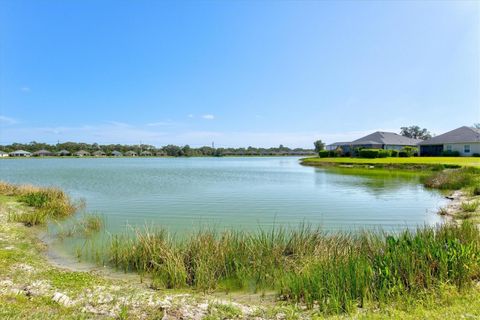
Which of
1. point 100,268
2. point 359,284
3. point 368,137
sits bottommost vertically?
point 100,268

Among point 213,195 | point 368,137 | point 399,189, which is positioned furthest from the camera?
point 368,137

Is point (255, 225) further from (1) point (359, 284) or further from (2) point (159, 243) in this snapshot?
(1) point (359, 284)

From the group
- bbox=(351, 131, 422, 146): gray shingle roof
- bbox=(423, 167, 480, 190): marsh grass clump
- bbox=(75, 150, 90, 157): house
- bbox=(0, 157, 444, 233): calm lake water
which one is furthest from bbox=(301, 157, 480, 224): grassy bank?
bbox=(75, 150, 90, 157): house

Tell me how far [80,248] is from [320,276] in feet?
22.3

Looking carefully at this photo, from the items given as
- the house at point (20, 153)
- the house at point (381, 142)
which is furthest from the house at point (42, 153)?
the house at point (381, 142)

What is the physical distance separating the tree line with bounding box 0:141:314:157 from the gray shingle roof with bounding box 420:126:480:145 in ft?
260

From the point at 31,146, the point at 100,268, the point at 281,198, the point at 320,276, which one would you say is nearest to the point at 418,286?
the point at 320,276

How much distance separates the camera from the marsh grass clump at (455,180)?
20.4 metres

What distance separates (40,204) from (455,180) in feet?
82.0

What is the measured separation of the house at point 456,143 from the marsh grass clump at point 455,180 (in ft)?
87.0

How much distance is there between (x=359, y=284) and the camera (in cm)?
506

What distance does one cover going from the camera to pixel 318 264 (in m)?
5.99

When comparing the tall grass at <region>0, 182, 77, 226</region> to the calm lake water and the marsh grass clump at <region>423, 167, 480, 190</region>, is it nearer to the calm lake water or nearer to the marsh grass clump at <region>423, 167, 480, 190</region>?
Answer: the calm lake water

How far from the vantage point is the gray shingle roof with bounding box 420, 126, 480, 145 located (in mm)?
45869
